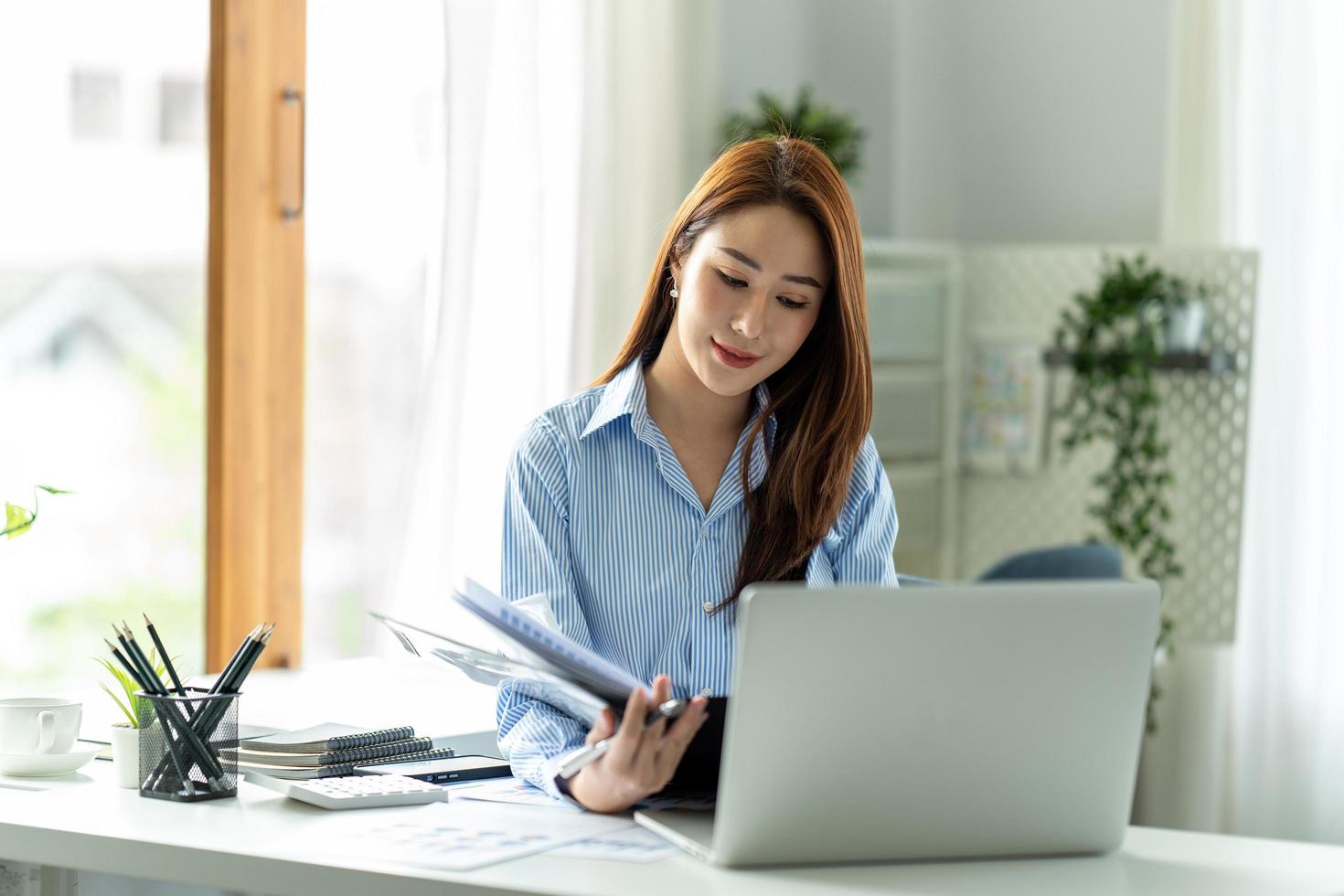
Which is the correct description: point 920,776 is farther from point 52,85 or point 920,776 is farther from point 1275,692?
point 1275,692

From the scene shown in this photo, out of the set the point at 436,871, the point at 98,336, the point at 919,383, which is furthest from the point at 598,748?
the point at 919,383

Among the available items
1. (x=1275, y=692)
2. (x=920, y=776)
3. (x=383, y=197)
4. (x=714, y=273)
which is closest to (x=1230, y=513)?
(x=1275, y=692)

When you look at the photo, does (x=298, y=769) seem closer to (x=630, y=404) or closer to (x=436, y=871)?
(x=436, y=871)

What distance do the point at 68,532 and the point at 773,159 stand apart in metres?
1.47

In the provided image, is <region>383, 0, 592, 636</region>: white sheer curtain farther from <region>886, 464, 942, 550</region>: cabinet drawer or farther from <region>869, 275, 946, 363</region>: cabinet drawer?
<region>886, 464, 942, 550</region>: cabinet drawer

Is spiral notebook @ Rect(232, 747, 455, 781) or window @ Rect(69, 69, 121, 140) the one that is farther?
window @ Rect(69, 69, 121, 140)

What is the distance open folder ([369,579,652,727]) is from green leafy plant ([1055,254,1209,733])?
2.28m

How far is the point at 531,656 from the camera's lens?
134 cm

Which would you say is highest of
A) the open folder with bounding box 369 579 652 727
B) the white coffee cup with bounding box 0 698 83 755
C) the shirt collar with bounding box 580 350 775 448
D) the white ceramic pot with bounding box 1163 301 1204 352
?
Result: the white ceramic pot with bounding box 1163 301 1204 352

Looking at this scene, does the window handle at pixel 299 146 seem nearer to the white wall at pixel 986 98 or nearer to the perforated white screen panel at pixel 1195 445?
the white wall at pixel 986 98

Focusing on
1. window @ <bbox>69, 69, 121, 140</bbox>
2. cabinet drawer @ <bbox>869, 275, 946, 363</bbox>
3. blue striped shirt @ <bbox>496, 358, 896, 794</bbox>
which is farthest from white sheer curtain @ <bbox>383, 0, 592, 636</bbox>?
blue striped shirt @ <bbox>496, 358, 896, 794</bbox>

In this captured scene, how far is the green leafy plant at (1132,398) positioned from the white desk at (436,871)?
2068 mm

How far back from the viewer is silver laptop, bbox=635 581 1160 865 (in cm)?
Result: 124

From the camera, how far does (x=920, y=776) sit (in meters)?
1.30
